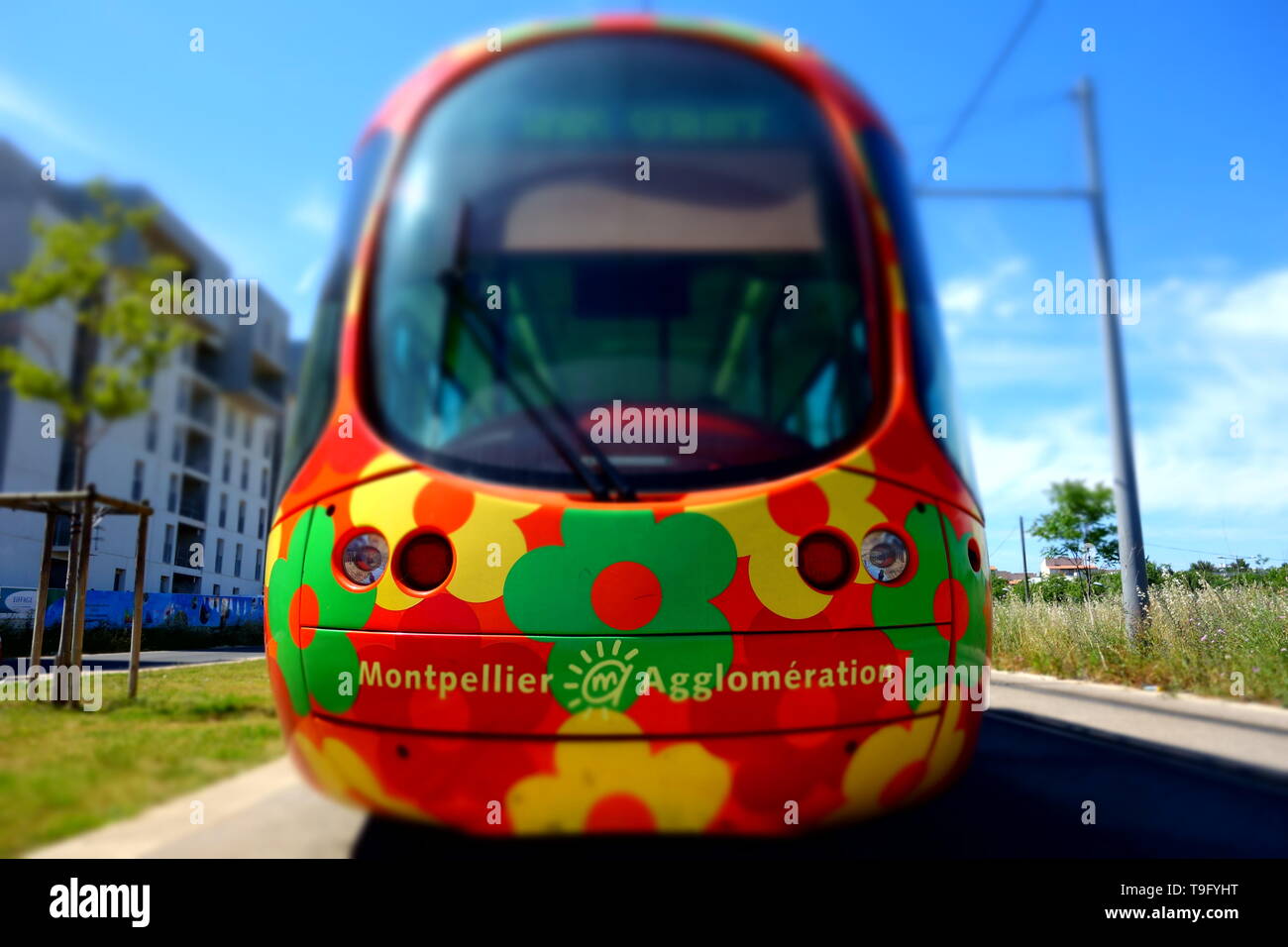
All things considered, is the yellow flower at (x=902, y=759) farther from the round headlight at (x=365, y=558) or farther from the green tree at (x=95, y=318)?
the green tree at (x=95, y=318)

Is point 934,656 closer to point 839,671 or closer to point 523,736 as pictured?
point 839,671

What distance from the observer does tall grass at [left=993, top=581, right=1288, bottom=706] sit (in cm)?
841

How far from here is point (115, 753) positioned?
5.23m

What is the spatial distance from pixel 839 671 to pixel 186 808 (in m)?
2.89

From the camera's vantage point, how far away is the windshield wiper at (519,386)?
2.74 m

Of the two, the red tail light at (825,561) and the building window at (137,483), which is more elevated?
the building window at (137,483)

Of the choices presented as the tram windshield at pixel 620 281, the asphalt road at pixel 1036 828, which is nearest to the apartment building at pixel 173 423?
the tram windshield at pixel 620 281

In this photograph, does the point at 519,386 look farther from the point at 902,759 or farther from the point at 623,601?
the point at 902,759

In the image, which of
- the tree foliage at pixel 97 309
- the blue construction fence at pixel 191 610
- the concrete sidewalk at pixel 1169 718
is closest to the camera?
the concrete sidewalk at pixel 1169 718

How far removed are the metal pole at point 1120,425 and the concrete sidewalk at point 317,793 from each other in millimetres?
2114

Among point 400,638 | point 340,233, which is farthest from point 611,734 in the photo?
point 340,233

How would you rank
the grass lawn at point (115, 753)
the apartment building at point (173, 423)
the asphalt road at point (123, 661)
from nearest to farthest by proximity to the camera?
the grass lawn at point (115, 753), the apartment building at point (173, 423), the asphalt road at point (123, 661)

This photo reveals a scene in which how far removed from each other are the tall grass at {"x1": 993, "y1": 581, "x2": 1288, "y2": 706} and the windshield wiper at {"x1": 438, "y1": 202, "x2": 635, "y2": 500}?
732 cm
